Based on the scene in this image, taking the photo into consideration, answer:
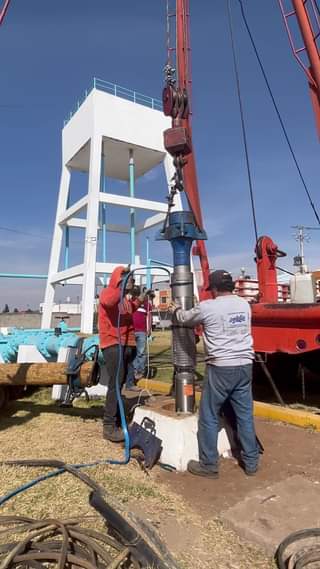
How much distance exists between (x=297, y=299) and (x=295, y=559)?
509cm

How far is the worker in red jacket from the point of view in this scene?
4.58m

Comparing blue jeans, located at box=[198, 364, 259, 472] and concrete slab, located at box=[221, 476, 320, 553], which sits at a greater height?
blue jeans, located at box=[198, 364, 259, 472]

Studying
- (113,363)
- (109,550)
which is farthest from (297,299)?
(109,550)

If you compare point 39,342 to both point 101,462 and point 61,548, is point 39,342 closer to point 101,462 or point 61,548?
point 101,462

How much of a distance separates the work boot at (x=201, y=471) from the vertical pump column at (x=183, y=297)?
588mm

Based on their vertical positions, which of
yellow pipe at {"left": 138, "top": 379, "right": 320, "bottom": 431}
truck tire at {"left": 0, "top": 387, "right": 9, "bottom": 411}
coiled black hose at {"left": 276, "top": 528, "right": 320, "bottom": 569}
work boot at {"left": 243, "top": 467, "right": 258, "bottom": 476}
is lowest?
coiled black hose at {"left": 276, "top": 528, "right": 320, "bottom": 569}

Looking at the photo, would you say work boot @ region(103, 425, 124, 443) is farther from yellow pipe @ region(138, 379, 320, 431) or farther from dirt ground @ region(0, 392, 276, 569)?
yellow pipe @ region(138, 379, 320, 431)

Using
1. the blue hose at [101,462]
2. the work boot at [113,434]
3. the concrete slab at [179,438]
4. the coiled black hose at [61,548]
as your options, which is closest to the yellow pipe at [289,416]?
the concrete slab at [179,438]

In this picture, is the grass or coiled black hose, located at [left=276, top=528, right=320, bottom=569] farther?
the grass

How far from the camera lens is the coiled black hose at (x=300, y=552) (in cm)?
223

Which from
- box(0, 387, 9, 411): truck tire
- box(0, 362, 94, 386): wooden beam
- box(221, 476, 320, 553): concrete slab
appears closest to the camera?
box(221, 476, 320, 553): concrete slab

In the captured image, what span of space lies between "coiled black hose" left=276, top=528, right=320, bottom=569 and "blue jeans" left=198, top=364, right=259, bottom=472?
3.47ft

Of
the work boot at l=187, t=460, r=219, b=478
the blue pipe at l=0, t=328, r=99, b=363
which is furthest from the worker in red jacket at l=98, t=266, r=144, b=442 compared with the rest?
the blue pipe at l=0, t=328, r=99, b=363

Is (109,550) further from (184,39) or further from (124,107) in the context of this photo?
(124,107)
